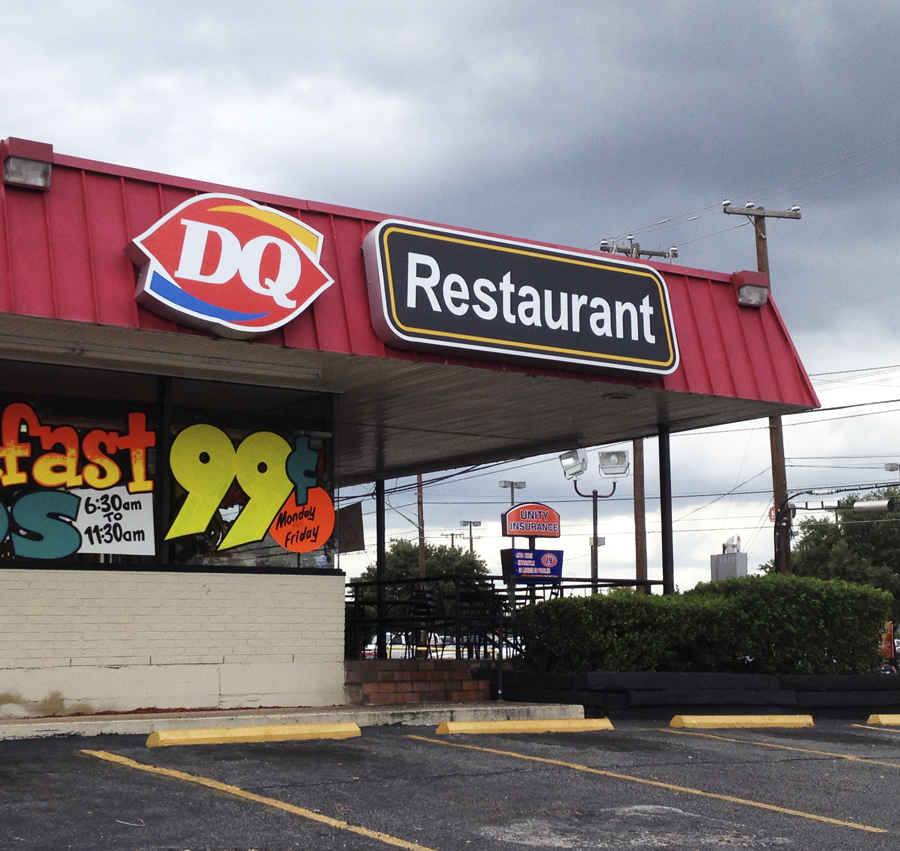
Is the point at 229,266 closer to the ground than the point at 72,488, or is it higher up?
higher up

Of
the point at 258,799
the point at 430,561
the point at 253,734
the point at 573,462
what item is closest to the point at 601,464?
the point at 573,462

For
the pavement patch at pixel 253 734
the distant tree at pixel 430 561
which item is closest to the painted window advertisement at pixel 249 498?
the pavement patch at pixel 253 734

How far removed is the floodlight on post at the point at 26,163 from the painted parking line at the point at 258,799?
17.0 ft

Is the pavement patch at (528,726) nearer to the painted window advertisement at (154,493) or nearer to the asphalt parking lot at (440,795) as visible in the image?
the asphalt parking lot at (440,795)

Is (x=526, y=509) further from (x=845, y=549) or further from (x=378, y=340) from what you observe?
(x=845, y=549)

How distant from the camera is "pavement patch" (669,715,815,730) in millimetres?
12711

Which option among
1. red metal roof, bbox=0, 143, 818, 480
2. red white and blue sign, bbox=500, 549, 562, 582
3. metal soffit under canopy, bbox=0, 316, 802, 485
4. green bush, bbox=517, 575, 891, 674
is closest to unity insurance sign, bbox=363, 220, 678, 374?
red metal roof, bbox=0, 143, 818, 480

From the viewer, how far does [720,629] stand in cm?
1455

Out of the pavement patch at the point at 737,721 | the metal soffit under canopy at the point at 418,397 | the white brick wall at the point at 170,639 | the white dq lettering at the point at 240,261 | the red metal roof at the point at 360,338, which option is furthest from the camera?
the pavement patch at the point at 737,721

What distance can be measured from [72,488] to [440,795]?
6.18m

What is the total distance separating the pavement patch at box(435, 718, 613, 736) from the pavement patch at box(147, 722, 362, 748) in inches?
38.7

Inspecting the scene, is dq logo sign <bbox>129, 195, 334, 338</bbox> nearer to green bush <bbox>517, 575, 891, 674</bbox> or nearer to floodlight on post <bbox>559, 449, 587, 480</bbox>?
green bush <bbox>517, 575, 891, 674</bbox>

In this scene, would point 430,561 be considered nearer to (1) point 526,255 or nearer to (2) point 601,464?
(2) point 601,464

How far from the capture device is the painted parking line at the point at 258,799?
6.20 meters
